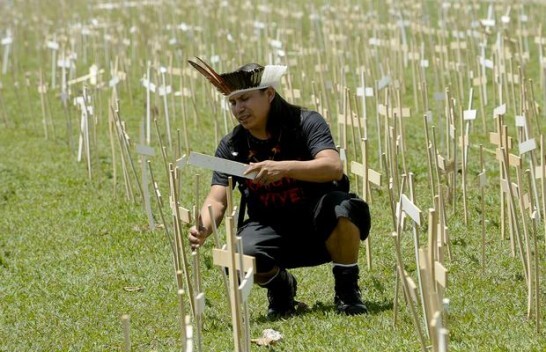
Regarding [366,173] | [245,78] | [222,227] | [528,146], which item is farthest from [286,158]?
[222,227]

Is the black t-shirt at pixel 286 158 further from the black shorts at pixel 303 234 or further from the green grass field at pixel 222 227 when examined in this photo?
the green grass field at pixel 222 227

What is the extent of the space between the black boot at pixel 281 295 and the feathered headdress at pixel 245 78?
778 millimetres

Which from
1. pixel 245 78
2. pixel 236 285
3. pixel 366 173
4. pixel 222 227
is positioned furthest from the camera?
pixel 222 227

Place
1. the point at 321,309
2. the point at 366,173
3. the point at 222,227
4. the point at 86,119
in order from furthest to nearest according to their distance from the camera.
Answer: the point at 86,119 < the point at 222,227 < the point at 366,173 < the point at 321,309

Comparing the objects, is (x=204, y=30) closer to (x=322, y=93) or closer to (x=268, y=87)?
(x=322, y=93)

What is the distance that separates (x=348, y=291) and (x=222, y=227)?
180 centimetres

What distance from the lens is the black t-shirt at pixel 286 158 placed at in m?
4.82

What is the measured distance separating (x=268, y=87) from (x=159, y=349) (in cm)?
117

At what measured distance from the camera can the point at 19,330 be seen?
4.95 m

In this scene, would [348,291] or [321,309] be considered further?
[321,309]

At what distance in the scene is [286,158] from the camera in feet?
15.9

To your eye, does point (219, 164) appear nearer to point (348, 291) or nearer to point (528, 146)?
point (348, 291)

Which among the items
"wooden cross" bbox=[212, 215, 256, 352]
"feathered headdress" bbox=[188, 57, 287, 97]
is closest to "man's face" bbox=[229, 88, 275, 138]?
"feathered headdress" bbox=[188, 57, 287, 97]

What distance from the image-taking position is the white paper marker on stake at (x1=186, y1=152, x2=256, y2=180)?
425 cm
